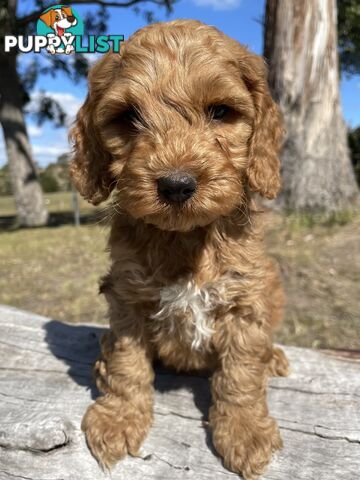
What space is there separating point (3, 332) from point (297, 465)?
254cm

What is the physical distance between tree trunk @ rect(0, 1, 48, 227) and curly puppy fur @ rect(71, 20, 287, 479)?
1207 cm

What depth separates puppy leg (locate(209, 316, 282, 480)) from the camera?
2.40 metres

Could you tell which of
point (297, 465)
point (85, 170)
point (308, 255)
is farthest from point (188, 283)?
point (308, 255)

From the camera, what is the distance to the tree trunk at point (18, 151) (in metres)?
13.2

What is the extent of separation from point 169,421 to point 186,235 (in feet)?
3.88

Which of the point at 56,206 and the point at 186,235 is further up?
the point at 186,235

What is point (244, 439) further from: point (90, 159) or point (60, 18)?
point (60, 18)

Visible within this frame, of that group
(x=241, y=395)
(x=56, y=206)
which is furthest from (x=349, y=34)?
(x=241, y=395)

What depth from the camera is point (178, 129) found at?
7.12 ft

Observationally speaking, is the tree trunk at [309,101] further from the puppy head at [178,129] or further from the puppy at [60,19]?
the puppy head at [178,129]

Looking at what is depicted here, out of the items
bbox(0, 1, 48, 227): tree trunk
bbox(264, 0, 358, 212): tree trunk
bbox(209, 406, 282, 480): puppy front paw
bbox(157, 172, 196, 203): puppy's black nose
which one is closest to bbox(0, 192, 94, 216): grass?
bbox(0, 1, 48, 227): tree trunk

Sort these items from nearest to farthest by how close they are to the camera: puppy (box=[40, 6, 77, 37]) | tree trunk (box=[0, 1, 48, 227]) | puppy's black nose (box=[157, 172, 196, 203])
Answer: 1. puppy's black nose (box=[157, 172, 196, 203])
2. puppy (box=[40, 6, 77, 37])
3. tree trunk (box=[0, 1, 48, 227])

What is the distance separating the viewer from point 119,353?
252 centimetres

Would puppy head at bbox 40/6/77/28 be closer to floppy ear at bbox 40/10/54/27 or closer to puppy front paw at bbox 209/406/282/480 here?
floppy ear at bbox 40/10/54/27
